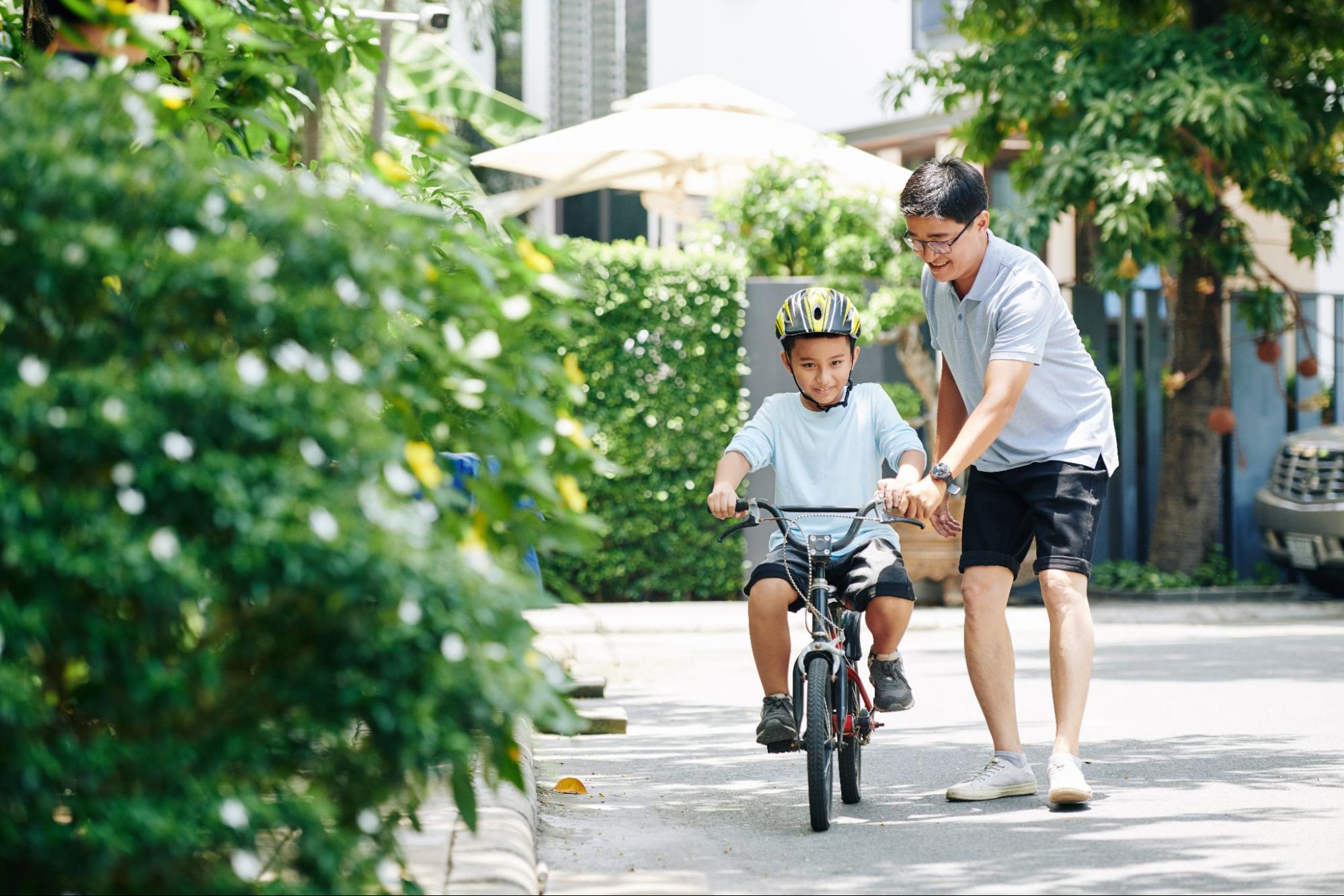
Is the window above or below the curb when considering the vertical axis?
above

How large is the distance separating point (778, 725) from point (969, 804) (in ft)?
2.55

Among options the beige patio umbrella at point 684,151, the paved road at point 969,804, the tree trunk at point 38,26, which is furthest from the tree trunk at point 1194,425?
the tree trunk at point 38,26

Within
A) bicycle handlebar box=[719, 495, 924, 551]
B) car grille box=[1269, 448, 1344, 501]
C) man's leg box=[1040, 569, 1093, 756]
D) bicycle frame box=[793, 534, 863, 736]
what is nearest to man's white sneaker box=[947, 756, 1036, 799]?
man's leg box=[1040, 569, 1093, 756]

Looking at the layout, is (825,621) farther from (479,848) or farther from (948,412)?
(479,848)

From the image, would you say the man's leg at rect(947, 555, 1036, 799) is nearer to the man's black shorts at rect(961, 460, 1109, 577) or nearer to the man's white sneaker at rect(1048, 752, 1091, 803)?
the man's black shorts at rect(961, 460, 1109, 577)

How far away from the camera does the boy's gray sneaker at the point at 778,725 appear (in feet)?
17.2

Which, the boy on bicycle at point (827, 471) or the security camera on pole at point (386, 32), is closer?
the boy on bicycle at point (827, 471)

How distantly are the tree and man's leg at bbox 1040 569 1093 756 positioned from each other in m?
7.10

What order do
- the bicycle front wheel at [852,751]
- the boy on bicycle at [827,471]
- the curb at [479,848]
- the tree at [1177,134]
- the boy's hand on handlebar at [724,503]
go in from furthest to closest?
the tree at [1177,134]
the boy on bicycle at [827,471]
the bicycle front wheel at [852,751]
the boy's hand on handlebar at [724,503]
the curb at [479,848]

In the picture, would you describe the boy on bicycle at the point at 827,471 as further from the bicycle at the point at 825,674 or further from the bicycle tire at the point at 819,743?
the bicycle tire at the point at 819,743

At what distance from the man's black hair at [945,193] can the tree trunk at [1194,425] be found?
29.7 feet

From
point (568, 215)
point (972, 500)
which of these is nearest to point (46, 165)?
point (972, 500)

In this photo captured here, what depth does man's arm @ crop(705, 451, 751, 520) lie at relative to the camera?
512 cm

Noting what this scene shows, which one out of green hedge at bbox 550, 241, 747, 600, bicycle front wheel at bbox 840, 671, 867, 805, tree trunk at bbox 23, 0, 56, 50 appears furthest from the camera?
green hedge at bbox 550, 241, 747, 600
